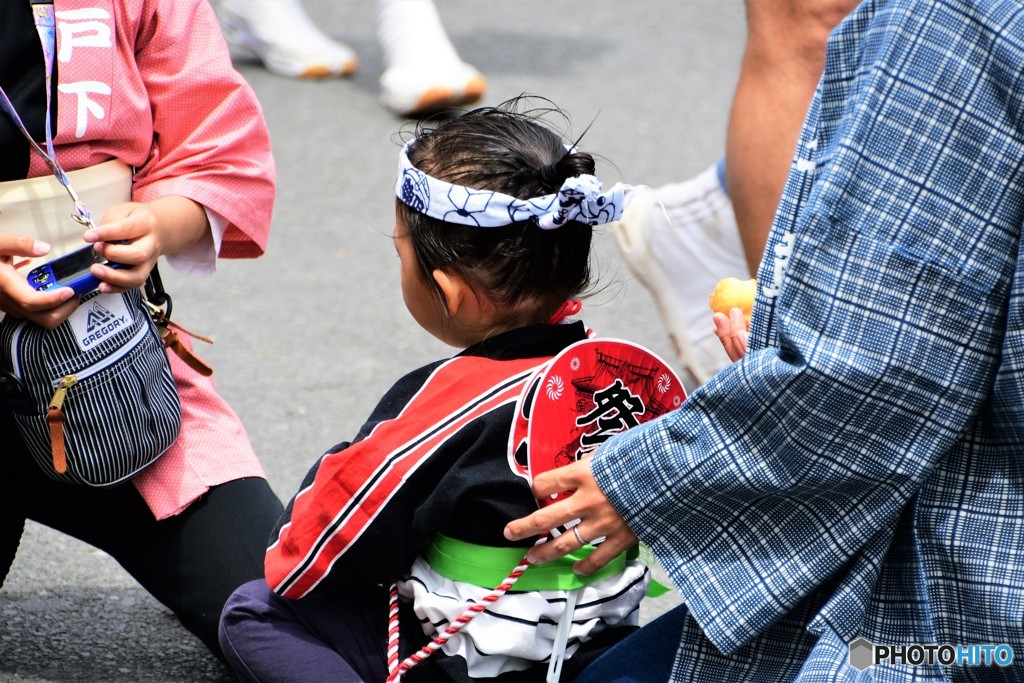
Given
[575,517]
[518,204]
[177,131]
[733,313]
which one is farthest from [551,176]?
[177,131]

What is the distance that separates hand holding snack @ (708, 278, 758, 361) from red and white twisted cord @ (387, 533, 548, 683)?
370mm

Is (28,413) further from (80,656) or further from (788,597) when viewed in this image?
(788,597)

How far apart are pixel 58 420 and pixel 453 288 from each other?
582 mm

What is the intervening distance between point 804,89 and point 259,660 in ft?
4.74

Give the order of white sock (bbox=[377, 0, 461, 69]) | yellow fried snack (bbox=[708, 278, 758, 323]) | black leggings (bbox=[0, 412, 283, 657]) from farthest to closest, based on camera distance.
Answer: white sock (bbox=[377, 0, 461, 69]) → black leggings (bbox=[0, 412, 283, 657]) → yellow fried snack (bbox=[708, 278, 758, 323])

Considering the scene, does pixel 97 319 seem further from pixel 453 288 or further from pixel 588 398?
pixel 588 398

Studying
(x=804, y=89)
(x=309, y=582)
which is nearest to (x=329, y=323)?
(x=804, y=89)

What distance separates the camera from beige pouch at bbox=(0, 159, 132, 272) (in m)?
1.69

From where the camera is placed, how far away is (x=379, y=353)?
10.5 feet

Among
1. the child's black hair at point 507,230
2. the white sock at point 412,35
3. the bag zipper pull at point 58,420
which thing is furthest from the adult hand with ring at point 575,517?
the white sock at point 412,35

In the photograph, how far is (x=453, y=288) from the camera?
160cm

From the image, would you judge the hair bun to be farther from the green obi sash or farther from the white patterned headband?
the green obi sash

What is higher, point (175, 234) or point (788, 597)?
point (788, 597)

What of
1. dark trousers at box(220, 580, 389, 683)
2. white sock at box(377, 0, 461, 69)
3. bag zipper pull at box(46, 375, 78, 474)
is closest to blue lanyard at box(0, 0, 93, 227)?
bag zipper pull at box(46, 375, 78, 474)
